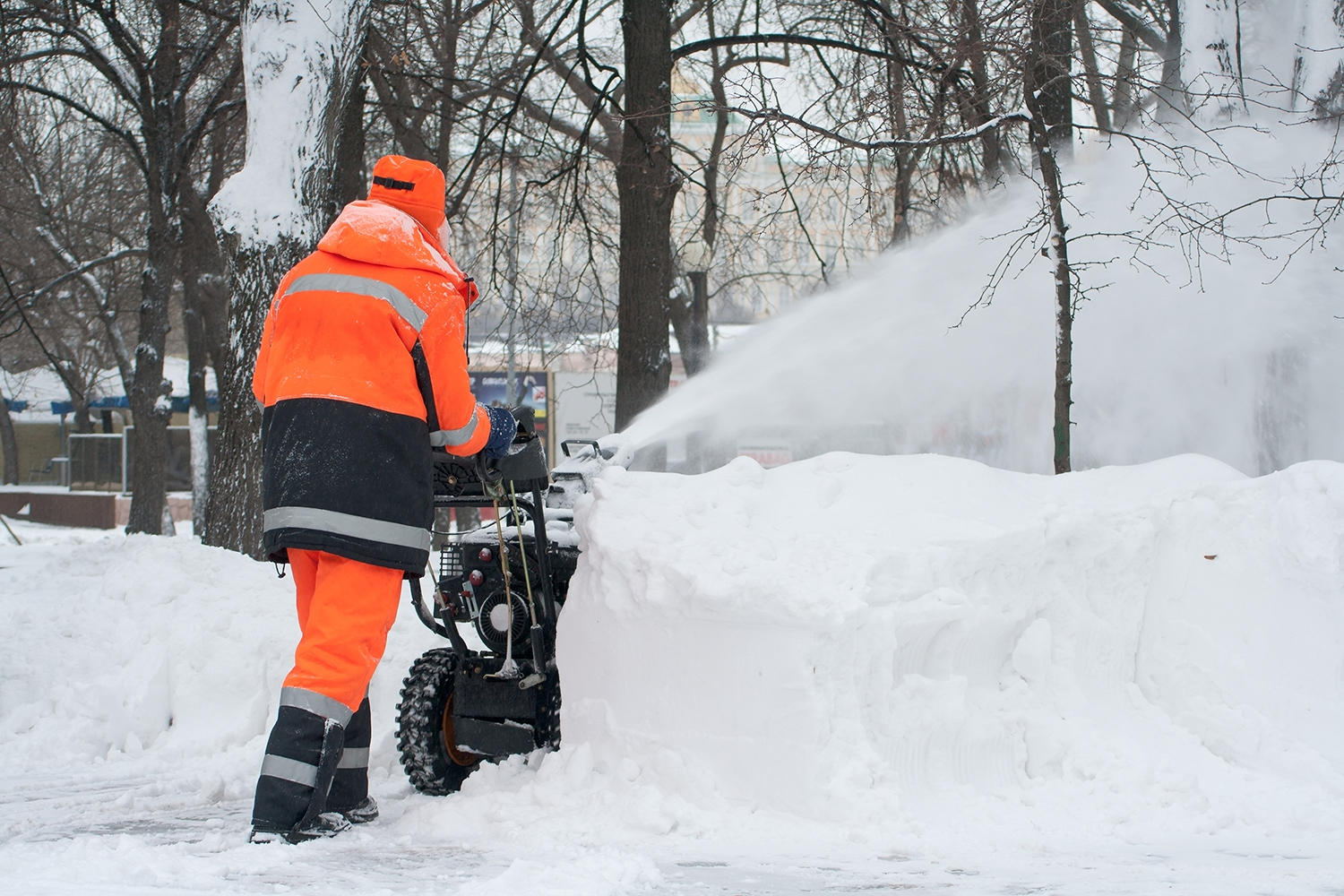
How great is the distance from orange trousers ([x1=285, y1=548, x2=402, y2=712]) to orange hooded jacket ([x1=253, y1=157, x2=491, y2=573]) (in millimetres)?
69

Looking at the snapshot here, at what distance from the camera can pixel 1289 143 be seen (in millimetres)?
6430

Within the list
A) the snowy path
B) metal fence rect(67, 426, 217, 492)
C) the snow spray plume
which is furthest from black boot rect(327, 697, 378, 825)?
metal fence rect(67, 426, 217, 492)

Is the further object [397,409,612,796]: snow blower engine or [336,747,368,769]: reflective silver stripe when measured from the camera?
[397,409,612,796]: snow blower engine

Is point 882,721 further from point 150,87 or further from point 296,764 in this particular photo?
point 150,87

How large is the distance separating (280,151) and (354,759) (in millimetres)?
3941

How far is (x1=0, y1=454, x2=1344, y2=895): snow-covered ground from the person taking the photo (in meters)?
2.69

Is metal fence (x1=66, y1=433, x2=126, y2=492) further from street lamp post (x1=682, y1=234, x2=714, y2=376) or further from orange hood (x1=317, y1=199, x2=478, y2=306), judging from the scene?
orange hood (x1=317, y1=199, x2=478, y2=306)

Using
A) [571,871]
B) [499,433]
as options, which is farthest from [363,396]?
[571,871]

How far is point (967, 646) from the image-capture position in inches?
129

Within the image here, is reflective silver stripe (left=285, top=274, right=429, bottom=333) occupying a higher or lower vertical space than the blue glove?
higher

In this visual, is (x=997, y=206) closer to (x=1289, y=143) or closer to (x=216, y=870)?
(x=1289, y=143)

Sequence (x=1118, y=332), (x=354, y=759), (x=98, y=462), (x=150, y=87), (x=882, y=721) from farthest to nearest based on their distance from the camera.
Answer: (x=98, y=462), (x=150, y=87), (x=1118, y=332), (x=354, y=759), (x=882, y=721)

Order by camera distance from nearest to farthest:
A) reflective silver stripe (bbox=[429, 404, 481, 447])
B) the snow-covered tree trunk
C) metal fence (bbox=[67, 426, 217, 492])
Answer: reflective silver stripe (bbox=[429, 404, 481, 447]) → the snow-covered tree trunk → metal fence (bbox=[67, 426, 217, 492])

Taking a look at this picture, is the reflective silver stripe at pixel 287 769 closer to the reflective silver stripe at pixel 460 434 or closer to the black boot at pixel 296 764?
the black boot at pixel 296 764
